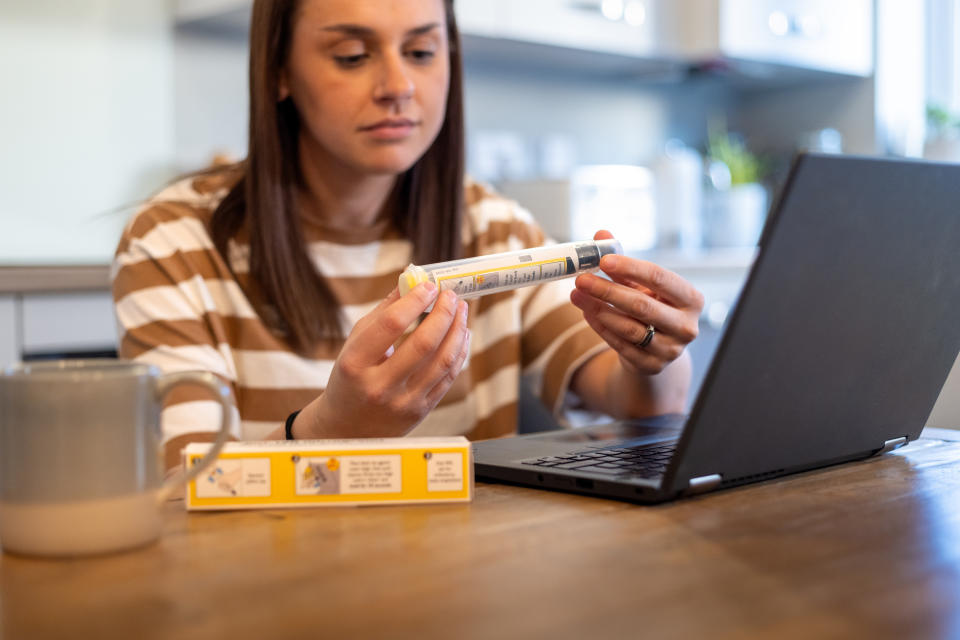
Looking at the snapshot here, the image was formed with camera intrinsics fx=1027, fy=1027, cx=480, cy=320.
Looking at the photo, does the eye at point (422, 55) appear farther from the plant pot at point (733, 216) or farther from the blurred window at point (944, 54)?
the blurred window at point (944, 54)

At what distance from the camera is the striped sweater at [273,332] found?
43.8 inches

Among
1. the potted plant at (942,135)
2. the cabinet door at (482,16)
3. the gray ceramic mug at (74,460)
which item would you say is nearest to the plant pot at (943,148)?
the potted plant at (942,135)

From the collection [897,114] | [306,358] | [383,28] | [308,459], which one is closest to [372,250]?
[306,358]

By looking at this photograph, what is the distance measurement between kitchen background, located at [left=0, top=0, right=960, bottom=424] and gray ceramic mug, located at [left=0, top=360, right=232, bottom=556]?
0.97 m

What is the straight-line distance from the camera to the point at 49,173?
2.03m

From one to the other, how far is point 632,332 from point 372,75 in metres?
0.49

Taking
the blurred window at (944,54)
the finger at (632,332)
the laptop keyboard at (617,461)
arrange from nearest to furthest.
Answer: the laptop keyboard at (617,461) < the finger at (632,332) < the blurred window at (944,54)

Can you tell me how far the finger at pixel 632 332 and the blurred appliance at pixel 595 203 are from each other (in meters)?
1.39

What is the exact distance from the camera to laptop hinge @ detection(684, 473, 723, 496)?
596 millimetres

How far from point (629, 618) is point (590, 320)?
51 cm

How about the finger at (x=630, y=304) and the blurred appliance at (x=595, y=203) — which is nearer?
the finger at (x=630, y=304)

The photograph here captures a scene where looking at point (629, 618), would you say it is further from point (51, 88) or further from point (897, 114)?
point (897, 114)

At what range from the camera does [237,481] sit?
601 mm

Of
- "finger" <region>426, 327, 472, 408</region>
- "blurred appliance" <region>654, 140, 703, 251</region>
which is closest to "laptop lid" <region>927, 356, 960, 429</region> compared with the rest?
"finger" <region>426, 327, 472, 408</region>
